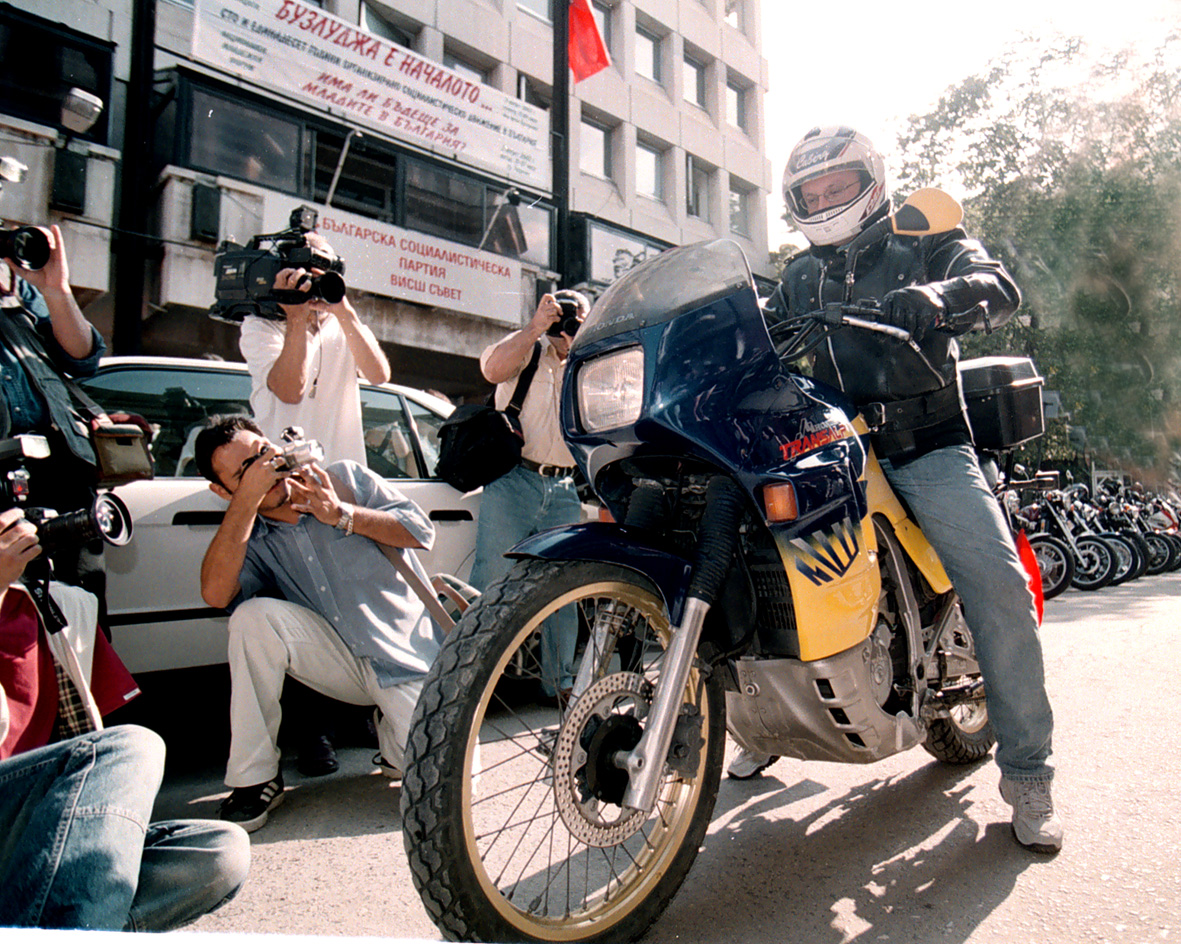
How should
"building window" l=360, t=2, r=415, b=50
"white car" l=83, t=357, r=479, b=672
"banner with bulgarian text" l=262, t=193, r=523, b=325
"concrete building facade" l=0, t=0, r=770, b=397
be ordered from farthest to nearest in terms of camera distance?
1. "building window" l=360, t=2, r=415, b=50
2. "banner with bulgarian text" l=262, t=193, r=523, b=325
3. "concrete building facade" l=0, t=0, r=770, b=397
4. "white car" l=83, t=357, r=479, b=672

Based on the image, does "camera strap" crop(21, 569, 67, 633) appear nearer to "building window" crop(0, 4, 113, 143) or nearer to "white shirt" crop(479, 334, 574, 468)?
"white shirt" crop(479, 334, 574, 468)

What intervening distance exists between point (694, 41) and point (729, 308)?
20829mm

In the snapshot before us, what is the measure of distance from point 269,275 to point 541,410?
1250mm

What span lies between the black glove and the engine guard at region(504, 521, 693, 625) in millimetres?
742

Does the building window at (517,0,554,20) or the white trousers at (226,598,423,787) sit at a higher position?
the building window at (517,0,554,20)

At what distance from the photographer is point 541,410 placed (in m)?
3.77

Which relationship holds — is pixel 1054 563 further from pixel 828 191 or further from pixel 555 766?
pixel 555 766

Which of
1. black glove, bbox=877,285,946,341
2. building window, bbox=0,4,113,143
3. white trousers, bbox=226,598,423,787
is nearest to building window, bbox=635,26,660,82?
building window, bbox=0,4,113,143

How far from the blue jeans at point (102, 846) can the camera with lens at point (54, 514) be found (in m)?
0.57

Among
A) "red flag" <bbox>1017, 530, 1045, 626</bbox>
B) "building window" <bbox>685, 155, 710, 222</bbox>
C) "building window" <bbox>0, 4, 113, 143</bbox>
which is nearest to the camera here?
"red flag" <bbox>1017, 530, 1045, 626</bbox>

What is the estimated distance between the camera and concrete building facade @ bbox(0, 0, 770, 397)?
9945 millimetres

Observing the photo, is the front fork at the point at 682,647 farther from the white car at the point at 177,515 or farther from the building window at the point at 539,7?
the building window at the point at 539,7

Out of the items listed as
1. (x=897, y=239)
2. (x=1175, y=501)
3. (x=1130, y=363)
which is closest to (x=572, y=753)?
(x=897, y=239)

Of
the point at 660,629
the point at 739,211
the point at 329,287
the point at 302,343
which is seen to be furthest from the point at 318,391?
the point at 739,211
